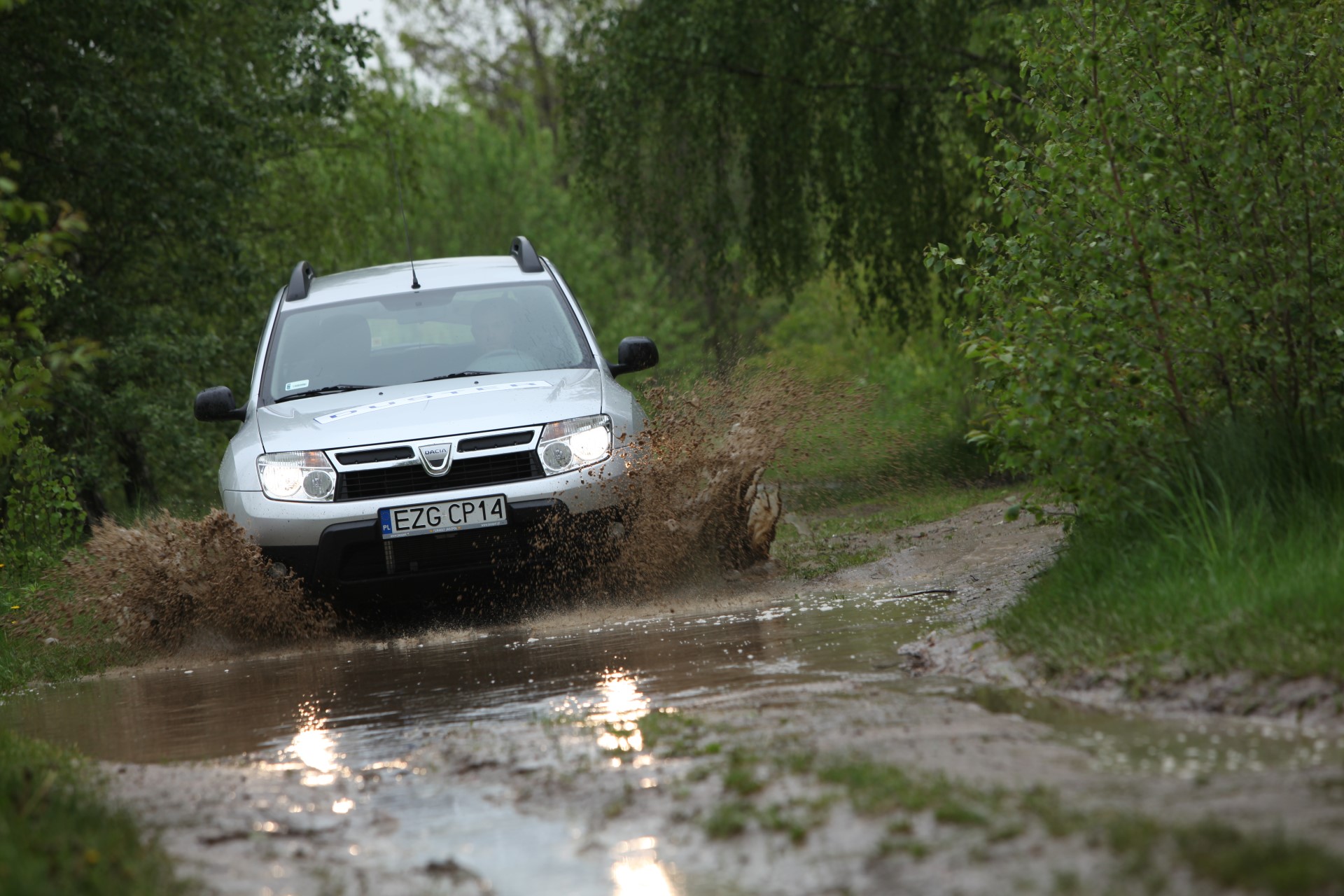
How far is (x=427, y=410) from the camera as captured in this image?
7.82 metres

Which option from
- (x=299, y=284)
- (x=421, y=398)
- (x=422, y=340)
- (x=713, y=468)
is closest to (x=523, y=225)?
(x=299, y=284)

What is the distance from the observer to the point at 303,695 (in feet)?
20.0

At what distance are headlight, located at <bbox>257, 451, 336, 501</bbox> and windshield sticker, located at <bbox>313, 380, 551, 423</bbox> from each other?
1.01 feet

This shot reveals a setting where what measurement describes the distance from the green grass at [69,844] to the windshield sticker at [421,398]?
366 centimetres

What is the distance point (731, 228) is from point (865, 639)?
9816 mm

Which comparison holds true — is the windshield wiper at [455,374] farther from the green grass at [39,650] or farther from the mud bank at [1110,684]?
the mud bank at [1110,684]

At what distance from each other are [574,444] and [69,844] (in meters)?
4.48

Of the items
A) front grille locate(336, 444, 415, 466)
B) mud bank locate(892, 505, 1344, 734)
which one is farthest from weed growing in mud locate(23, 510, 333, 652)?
mud bank locate(892, 505, 1344, 734)

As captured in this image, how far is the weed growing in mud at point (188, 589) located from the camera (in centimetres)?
762

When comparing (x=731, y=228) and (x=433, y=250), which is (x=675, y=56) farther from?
(x=433, y=250)

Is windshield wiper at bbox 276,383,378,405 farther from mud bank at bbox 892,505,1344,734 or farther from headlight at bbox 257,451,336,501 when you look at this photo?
mud bank at bbox 892,505,1344,734

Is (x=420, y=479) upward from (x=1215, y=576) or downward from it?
upward

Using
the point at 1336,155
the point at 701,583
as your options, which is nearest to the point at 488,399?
the point at 701,583

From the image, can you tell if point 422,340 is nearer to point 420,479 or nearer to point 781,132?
point 420,479
